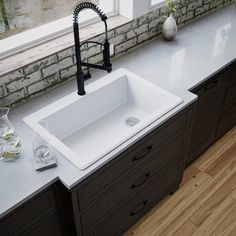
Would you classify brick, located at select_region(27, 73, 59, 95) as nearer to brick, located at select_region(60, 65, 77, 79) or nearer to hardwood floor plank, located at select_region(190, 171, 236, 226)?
brick, located at select_region(60, 65, 77, 79)

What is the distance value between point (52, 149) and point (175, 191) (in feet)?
4.03

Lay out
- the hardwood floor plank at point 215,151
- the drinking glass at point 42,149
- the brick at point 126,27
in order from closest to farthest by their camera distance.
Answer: the drinking glass at point 42,149 < the brick at point 126,27 < the hardwood floor plank at point 215,151

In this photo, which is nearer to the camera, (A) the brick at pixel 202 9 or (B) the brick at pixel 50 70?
(B) the brick at pixel 50 70

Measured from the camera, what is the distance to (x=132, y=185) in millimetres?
1777

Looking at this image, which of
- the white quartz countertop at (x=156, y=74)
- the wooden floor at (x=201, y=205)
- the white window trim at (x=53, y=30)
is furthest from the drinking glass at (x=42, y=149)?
the wooden floor at (x=201, y=205)

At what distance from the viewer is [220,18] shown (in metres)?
2.63

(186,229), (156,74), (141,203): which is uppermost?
(156,74)

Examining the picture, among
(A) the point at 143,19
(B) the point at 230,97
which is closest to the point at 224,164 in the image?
(B) the point at 230,97

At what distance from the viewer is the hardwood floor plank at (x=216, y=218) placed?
2.13 m

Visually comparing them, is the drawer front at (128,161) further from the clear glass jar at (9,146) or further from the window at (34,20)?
the window at (34,20)

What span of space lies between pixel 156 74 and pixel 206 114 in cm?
53

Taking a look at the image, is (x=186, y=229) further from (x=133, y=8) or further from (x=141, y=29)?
(x=133, y=8)

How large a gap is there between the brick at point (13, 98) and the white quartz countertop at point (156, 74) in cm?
4

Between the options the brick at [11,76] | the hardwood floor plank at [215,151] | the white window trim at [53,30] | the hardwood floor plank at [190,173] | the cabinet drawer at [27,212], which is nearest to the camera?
the cabinet drawer at [27,212]
